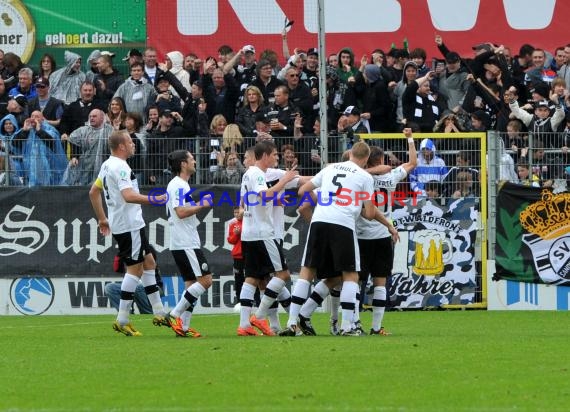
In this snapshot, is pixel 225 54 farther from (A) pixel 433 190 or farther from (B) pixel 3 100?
(A) pixel 433 190

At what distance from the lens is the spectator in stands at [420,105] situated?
74.0 ft

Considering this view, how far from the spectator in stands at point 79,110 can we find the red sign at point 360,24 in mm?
3052

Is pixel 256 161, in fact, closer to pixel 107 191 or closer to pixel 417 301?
pixel 107 191

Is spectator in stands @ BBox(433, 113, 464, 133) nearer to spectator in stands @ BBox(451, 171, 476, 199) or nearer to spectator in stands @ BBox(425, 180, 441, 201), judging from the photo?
spectator in stands @ BBox(451, 171, 476, 199)

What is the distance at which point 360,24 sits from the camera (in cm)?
2564

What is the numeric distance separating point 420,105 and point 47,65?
7.10 m

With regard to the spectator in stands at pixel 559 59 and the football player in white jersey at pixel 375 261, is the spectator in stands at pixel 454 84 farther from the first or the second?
the football player in white jersey at pixel 375 261

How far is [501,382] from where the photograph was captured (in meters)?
10.1

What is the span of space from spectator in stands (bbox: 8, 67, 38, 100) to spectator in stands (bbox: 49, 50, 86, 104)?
0.46 meters

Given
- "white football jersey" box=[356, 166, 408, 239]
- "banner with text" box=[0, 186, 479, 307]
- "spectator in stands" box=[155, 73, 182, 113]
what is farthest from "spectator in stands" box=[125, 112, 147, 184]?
"white football jersey" box=[356, 166, 408, 239]

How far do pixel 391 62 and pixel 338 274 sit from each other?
9.73 m

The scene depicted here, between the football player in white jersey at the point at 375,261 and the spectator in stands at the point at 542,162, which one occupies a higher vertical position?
the spectator in stands at the point at 542,162

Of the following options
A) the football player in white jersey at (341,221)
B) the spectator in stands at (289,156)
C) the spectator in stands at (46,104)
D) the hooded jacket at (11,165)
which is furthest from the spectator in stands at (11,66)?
the football player in white jersey at (341,221)

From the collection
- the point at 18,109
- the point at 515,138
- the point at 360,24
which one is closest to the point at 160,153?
the point at 18,109
